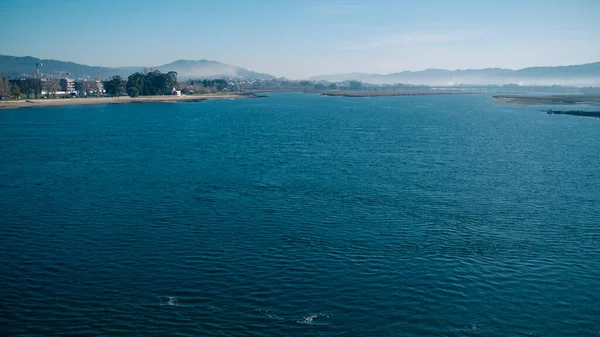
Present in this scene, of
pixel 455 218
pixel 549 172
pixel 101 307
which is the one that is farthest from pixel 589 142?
pixel 101 307

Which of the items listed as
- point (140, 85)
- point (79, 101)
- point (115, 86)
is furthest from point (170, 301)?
point (140, 85)

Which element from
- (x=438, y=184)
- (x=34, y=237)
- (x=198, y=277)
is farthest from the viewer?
(x=438, y=184)

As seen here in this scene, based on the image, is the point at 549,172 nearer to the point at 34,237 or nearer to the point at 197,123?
the point at 34,237

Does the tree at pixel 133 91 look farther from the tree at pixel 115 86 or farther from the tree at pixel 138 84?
the tree at pixel 115 86

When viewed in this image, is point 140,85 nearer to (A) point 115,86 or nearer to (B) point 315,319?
(A) point 115,86

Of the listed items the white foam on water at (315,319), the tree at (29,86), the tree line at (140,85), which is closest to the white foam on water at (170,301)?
the white foam on water at (315,319)

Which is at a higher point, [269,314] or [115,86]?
[115,86]

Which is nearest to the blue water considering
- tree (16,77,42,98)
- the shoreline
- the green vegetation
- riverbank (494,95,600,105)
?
the shoreline

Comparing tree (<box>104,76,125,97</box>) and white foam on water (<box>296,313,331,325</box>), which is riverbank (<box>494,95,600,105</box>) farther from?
white foam on water (<box>296,313,331,325</box>)
